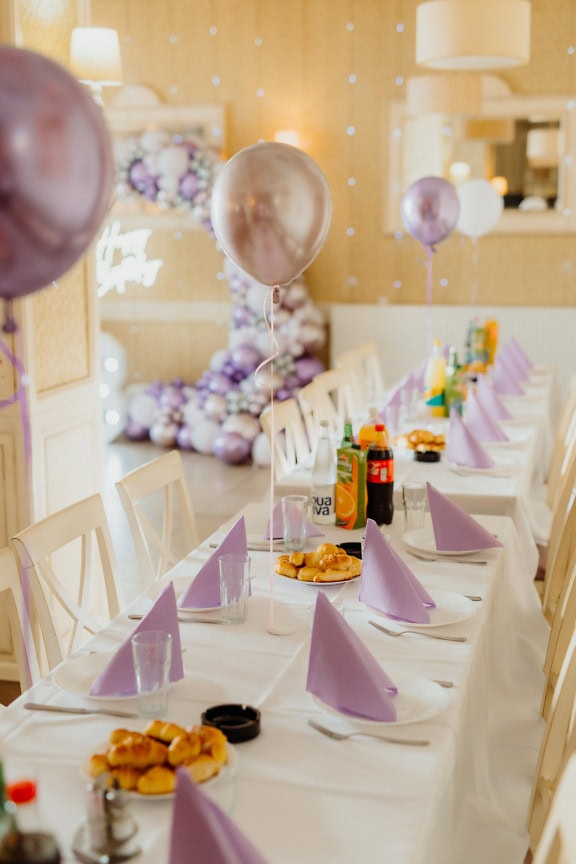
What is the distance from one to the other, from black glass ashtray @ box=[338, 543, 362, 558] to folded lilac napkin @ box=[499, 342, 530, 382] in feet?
10.7

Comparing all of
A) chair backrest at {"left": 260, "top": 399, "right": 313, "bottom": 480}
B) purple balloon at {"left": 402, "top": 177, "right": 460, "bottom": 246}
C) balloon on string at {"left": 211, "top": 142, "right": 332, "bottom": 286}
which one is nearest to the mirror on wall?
purple balloon at {"left": 402, "top": 177, "right": 460, "bottom": 246}

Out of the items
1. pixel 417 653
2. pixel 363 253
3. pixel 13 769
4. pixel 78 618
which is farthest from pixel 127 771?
pixel 363 253

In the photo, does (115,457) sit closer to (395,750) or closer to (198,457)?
(198,457)

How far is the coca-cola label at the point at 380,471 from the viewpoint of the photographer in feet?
9.48

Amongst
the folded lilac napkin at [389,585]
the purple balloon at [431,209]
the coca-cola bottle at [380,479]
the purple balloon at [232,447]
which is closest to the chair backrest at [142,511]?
the coca-cola bottle at [380,479]

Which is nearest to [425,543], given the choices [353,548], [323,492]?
[353,548]

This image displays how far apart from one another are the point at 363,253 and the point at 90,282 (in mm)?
4504

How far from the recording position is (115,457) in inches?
296

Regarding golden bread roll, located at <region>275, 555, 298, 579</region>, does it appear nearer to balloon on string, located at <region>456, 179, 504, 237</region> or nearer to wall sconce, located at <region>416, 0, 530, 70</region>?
wall sconce, located at <region>416, 0, 530, 70</region>

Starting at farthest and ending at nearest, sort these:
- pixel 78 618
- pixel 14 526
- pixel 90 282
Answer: pixel 90 282 < pixel 14 526 < pixel 78 618

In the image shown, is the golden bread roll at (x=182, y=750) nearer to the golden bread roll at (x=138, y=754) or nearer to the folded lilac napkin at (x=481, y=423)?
Result: the golden bread roll at (x=138, y=754)

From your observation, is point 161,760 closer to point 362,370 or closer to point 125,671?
point 125,671

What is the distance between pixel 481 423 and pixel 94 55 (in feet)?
6.88

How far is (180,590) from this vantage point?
237 cm
